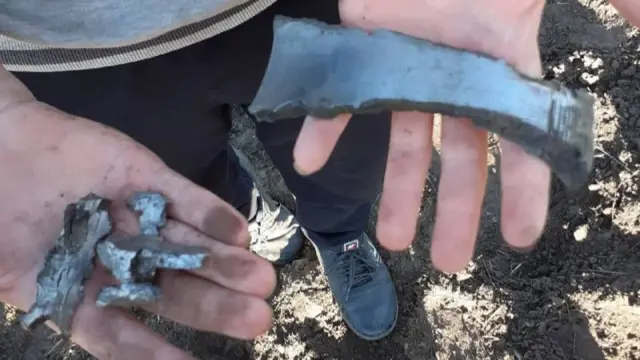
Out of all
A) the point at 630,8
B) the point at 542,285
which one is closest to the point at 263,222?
the point at 542,285

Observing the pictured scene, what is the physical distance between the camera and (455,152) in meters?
1.51

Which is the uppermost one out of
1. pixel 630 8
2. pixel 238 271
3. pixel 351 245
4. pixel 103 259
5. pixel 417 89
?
pixel 630 8

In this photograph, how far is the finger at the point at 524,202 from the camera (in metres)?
1.40

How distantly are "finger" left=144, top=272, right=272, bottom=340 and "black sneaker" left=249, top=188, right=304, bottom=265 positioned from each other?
1308 millimetres

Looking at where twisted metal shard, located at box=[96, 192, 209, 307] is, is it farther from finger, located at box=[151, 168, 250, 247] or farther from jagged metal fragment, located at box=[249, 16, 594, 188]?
jagged metal fragment, located at box=[249, 16, 594, 188]

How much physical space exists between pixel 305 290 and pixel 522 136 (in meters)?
1.49

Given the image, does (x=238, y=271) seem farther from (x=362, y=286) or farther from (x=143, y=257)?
(x=362, y=286)

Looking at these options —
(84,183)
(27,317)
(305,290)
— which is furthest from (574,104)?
(305,290)

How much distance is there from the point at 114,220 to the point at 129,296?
28 cm

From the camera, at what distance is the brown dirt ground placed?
2434mm

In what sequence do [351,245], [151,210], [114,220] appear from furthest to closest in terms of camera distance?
[351,245]
[114,220]
[151,210]

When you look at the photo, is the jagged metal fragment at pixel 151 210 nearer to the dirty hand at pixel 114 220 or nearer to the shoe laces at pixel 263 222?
the dirty hand at pixel 114 220

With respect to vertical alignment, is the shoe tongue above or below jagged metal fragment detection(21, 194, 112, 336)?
below

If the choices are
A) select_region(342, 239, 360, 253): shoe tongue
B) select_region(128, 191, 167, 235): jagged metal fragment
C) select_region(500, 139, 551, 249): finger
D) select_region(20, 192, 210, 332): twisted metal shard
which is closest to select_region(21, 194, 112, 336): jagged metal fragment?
select_region(20, 192, 210, 332): twisted metal shard
